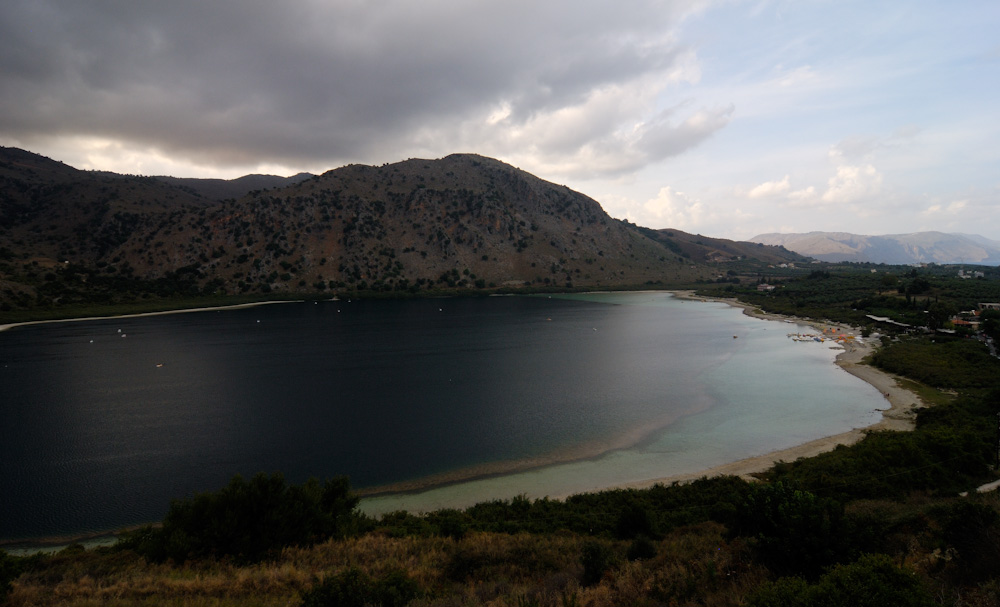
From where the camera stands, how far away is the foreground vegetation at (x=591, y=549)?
10.1m

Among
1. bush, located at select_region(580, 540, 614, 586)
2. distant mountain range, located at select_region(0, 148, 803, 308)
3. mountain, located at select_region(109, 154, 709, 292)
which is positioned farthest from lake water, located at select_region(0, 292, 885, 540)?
mountain, located at select_region(109, 154, 709, 292)

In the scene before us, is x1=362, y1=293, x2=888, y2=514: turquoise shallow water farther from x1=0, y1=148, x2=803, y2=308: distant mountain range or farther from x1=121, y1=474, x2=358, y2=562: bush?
x1=0, y1=148, x2=803, y2=308: distant mountain range

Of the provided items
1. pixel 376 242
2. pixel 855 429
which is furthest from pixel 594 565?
pixel 376 242

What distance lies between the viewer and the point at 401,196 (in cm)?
18288

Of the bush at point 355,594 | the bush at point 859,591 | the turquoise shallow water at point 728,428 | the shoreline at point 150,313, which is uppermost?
the bush at point 859,591

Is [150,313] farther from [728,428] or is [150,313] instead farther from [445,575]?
[445,575]

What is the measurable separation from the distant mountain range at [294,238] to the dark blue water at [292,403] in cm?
5870

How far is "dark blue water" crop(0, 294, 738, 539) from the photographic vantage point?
2483 centimetres

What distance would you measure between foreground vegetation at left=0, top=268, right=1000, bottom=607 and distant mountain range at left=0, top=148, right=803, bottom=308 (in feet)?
391

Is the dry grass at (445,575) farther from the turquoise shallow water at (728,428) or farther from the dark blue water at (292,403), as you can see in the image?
the dark blue water at (292,403)

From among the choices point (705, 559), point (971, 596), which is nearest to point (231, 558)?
point (705, 559)

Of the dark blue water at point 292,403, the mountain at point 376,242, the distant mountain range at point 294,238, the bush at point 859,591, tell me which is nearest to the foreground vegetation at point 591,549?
the bush at point 859,591

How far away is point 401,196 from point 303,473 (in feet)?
551

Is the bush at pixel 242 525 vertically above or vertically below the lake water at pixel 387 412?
above
